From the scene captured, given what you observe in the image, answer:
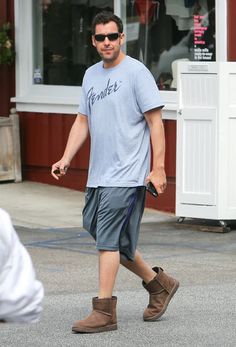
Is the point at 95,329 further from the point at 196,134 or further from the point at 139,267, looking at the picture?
the point at 196,134

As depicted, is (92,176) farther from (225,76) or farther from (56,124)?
(56,124)

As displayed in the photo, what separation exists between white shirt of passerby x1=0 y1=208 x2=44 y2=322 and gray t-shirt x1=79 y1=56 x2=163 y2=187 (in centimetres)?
282

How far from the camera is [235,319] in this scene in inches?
290

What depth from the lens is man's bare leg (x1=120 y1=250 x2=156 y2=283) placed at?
24.1 ft

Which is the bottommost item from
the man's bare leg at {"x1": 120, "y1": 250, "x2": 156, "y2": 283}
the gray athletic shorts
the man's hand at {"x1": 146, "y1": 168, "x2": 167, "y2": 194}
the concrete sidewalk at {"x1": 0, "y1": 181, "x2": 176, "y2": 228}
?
the concrete sidewalk at {"x1": 0, "y1": 181, "x2": 176, "y2": 228}

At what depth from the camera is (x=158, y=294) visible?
24.5ft

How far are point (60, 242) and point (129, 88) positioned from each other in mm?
3470

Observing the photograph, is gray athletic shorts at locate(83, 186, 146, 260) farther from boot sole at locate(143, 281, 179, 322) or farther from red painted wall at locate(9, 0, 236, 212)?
red painted wall at locate(9, 0, 236, 212)

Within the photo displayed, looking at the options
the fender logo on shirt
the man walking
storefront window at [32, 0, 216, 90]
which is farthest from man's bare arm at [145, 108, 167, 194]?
storefront window at [32, 0, 216, 90]

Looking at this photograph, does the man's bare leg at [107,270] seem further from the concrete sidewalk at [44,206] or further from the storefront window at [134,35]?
the storefront window at [134,35]

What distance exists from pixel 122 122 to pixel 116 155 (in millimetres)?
209

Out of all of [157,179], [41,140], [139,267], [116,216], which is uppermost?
[157,179]

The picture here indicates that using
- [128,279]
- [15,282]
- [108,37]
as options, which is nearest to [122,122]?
[108,37]

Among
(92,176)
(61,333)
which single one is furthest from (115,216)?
(61,333)
